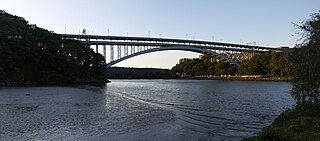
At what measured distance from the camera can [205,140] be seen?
10.9 metres

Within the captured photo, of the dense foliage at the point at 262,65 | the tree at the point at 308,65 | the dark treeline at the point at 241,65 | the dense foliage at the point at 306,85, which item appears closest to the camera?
the dense foliage at the point at 306,85

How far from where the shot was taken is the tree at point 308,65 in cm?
948

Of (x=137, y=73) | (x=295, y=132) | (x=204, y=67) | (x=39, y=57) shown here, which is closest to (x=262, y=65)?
(x=204, y=67)

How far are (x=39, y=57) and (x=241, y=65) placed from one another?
2816 inches

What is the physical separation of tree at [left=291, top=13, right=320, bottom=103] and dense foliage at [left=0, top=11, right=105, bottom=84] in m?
48.3

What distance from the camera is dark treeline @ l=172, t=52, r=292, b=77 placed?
8900 centimetres

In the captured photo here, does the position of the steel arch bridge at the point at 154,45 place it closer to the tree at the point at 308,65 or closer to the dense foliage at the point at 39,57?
the dense foliage at the point at 39,57

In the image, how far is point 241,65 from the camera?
354 ft

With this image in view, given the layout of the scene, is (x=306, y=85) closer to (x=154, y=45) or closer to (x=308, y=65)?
(x=308, y=65)

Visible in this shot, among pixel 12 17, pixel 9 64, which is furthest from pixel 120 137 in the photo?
pixel 12 17

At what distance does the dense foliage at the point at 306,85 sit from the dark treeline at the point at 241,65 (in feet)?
193

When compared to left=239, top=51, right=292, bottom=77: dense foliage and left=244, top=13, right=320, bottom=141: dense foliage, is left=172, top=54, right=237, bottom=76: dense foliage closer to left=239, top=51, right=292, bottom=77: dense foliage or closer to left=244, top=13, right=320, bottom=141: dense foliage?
left=239, top=51, right=292, bottom=77: dense foliage

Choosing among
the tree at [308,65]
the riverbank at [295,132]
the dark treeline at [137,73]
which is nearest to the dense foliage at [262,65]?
the dark treeline at [137,73]

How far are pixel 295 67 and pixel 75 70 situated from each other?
61697 mm
